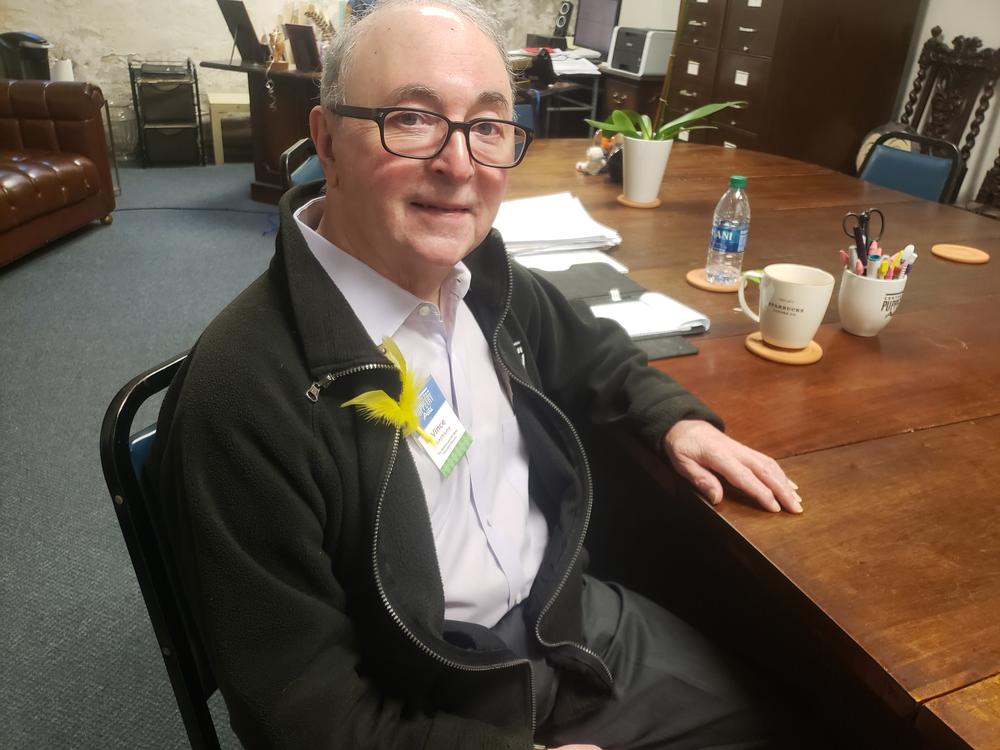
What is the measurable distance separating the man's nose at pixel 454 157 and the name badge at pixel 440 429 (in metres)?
0.24

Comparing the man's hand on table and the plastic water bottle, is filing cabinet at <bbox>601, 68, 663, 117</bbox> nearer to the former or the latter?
the plastic water bottle

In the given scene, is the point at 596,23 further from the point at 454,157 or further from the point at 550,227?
the point at 454,157

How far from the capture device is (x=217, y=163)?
18.6 feet

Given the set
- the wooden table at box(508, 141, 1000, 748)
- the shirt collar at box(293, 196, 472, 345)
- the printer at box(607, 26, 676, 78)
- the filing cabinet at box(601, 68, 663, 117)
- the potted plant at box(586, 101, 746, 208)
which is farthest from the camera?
the filing cabinet at box(601, 68, 663, 117)

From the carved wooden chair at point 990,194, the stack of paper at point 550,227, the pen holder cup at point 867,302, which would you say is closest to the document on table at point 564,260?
the stack of paper at point 550,227

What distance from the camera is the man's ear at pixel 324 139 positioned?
2.93 ft

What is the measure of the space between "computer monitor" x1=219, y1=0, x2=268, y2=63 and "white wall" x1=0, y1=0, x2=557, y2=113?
1252 millimetres

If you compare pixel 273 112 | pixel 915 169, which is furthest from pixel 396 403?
pixel 273 112

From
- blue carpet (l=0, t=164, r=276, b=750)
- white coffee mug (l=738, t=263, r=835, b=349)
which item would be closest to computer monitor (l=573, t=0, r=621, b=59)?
blue carpet (l=0, t=164, r=276, b=750)

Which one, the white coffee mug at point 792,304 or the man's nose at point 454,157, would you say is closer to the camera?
the man's nose at point 454,157

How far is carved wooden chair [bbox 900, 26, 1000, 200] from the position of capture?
11.5 ft

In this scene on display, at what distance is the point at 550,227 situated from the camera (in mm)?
1746

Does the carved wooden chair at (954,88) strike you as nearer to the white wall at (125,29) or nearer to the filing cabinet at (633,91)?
the filing cabinet at (633,91)

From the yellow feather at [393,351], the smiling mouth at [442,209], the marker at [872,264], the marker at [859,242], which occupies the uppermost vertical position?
the smiling mouth at [442,209]
